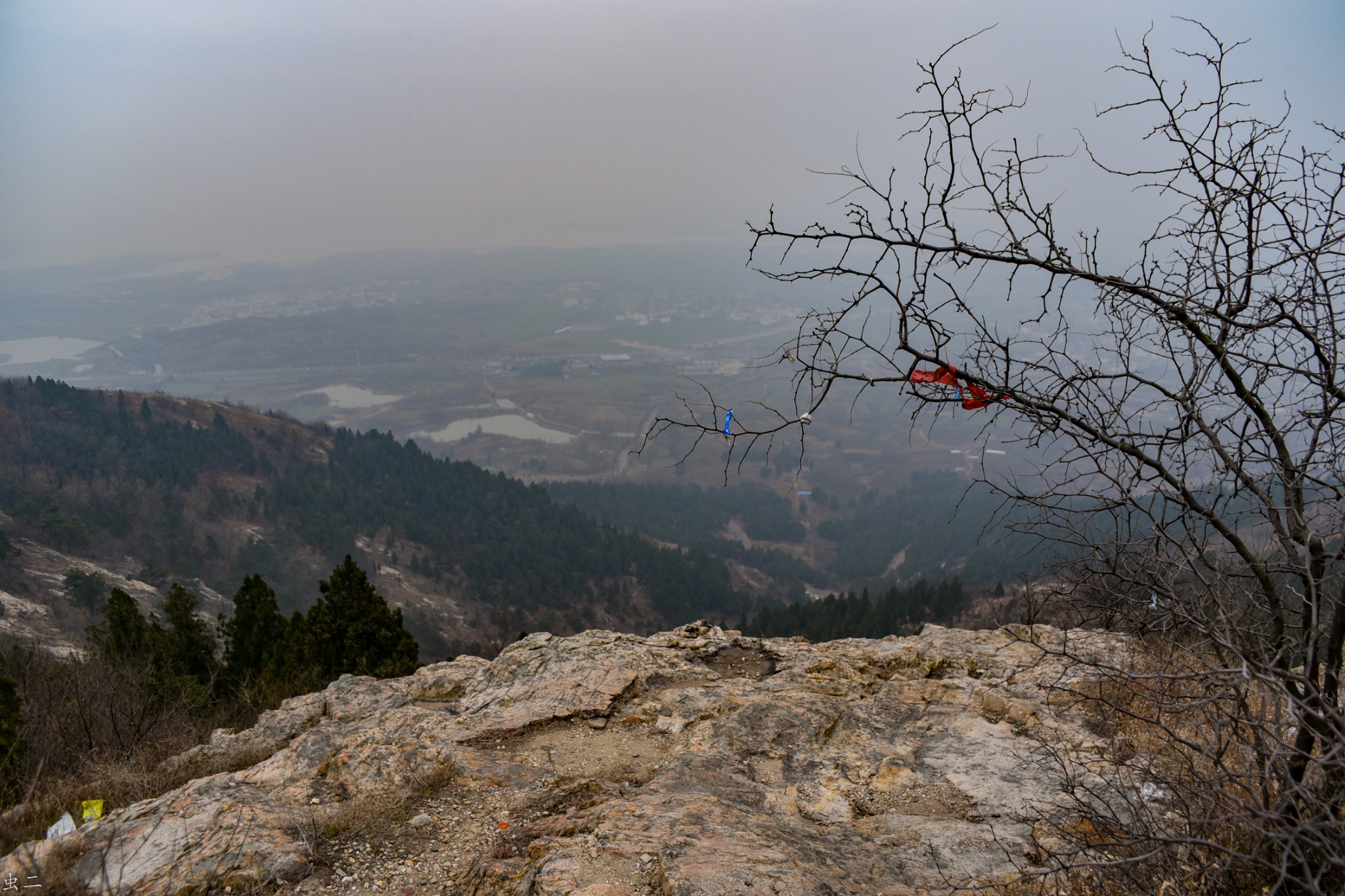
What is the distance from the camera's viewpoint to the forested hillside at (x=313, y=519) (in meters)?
69.2

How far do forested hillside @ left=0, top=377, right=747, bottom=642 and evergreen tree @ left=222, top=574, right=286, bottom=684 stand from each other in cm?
4128

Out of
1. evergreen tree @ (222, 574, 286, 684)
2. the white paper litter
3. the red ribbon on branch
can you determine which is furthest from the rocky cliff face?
evergreen tree @ (222, 574, 286, 684)

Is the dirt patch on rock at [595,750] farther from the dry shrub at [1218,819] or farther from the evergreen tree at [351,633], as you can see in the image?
the evergreen tree at [351,633]

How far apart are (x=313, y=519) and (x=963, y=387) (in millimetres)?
88275

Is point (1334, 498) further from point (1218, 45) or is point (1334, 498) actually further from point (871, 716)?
point (871, 716)

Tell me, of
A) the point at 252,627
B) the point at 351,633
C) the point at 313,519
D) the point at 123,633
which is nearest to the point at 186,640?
the point at 123,633

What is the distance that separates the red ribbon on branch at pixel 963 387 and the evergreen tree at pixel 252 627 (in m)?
23.5

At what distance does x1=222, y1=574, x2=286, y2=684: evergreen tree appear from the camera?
72.0ft

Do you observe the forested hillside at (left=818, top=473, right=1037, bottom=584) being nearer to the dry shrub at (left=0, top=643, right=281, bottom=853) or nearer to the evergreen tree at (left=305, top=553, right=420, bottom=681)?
the evergreen tree at (left=305, top=553, right=420, bottom=681)

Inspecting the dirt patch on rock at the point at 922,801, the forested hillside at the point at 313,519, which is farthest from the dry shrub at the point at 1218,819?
the forested hillside at the point at 313,519

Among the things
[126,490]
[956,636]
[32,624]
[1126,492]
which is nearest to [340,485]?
[126,490]

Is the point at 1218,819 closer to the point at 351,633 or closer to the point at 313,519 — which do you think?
the point at 351,633

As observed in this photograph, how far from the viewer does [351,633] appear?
56.0 feet

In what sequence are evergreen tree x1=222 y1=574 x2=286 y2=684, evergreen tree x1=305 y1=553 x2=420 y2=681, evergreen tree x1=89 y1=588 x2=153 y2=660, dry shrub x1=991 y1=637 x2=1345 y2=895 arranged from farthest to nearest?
evergreen tree x1=222 y1=574 x2=286 y2=684 < evergreen tree x1=89 y1=588 x2=153 y2=660 < evergreen tree x1=305 y1=553 x2=420 y2=681 < dry shrub x1=991 y1=637 x2=1345 y2=895
